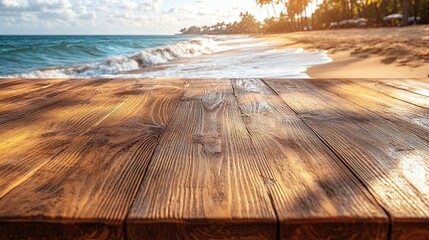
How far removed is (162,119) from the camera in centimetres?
109

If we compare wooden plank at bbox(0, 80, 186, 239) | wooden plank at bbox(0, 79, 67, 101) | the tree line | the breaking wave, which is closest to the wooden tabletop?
wooden plank at bbox(0, 80, 186, 239)

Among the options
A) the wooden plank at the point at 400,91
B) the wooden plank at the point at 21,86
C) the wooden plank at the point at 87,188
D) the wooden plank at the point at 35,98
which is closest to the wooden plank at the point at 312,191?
the wooden plank at the point at 87,188

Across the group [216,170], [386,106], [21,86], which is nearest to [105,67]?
[21,86]

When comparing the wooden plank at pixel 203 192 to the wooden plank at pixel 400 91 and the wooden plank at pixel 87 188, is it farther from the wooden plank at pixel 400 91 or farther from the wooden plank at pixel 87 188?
the wooden plank at pixel 400 91

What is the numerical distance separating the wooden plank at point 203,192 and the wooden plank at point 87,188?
0.10 ft

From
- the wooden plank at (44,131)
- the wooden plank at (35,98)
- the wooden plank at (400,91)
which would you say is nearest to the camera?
the wooden plank at (44,131)

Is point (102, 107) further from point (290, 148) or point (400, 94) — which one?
point (400, 94)

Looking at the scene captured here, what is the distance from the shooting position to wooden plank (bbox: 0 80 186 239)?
19.2 inches

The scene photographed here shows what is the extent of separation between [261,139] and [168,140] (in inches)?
9.4

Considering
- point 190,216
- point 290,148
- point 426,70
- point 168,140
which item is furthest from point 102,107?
point 426,70

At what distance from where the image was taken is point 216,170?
0.66 meters

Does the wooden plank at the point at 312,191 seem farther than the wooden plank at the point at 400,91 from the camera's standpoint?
No

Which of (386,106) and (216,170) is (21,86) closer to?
(216,170)

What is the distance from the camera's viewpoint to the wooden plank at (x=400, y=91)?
136 cm
